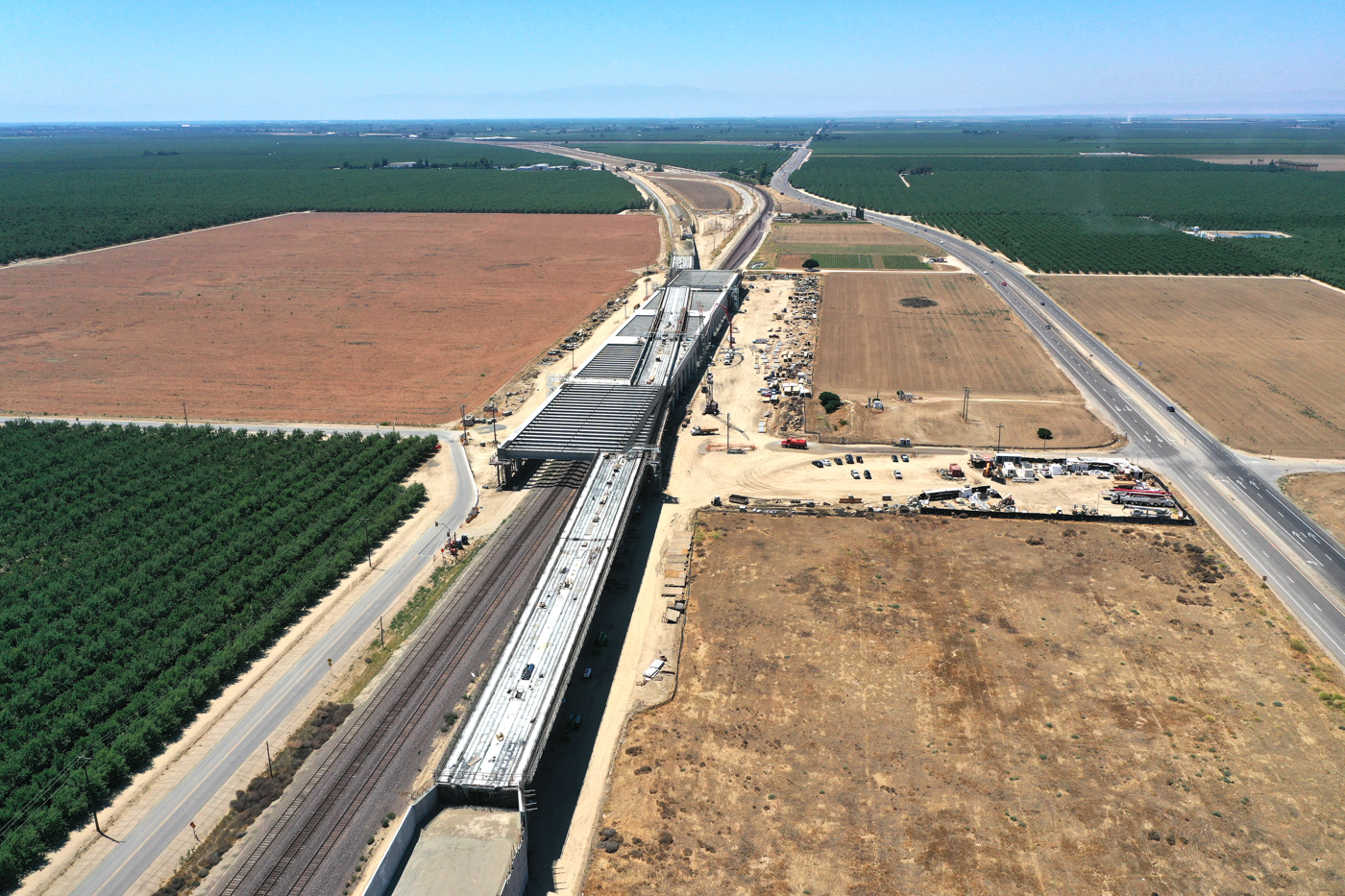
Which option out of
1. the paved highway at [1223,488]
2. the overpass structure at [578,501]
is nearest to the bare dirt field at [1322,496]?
the paved highway at [1223,488]

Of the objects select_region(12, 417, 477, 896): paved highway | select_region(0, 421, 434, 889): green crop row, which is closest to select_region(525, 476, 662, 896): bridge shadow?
select_region(12, 417, 477, 896): paved highway

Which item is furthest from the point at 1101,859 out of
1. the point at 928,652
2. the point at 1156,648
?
the point at 1156,648

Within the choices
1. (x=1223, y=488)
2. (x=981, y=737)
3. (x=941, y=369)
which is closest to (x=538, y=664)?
(x=981, y=737)

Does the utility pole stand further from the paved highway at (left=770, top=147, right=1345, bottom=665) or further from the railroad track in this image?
the paved highway at (left=770, top=147, right=1345, bottom=665)

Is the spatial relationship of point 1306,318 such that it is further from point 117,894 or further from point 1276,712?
point 117,894

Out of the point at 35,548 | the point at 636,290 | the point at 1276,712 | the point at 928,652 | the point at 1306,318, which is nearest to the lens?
the point at 1276,712

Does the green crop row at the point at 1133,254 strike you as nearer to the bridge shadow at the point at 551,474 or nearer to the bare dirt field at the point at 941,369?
the bare dirt field at the point at 941,369

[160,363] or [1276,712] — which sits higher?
[160,363]
